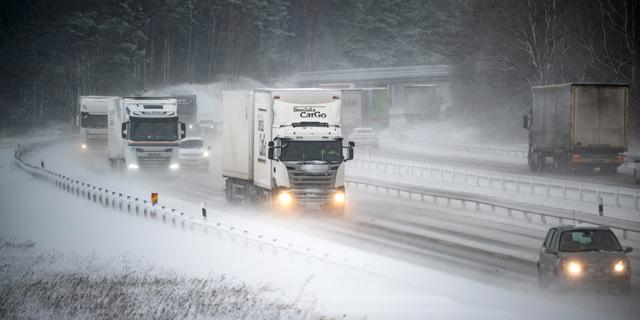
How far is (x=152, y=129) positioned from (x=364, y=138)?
105ft

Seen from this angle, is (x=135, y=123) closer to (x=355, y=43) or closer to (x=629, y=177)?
(x=629, y=177)

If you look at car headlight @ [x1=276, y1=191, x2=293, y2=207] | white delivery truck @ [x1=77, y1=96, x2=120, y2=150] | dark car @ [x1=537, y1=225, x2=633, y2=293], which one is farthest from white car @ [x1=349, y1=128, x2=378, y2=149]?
dark car @ [x1=537, y1=225, x2=633, y2=293]

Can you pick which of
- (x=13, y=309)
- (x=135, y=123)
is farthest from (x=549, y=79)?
(x=13, y=309)

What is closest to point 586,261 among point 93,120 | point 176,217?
point 176,217

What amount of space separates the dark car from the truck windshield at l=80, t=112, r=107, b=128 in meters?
48.7

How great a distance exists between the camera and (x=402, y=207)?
37.9m

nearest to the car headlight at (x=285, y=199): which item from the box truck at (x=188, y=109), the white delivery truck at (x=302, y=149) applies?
the white delivery truck at (x=302, y=149)

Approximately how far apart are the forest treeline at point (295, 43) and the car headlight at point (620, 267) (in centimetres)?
4970

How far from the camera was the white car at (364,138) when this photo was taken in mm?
78000

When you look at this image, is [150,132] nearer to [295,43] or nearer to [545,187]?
[545,187]

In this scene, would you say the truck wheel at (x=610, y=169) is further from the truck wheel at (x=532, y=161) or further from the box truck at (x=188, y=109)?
the box truck at (x=188, y=109)

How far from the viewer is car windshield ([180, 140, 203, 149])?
182 feet

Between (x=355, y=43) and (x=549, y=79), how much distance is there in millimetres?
77658

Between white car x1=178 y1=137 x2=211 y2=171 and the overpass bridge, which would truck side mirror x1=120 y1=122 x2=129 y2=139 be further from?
the overpass bridge
